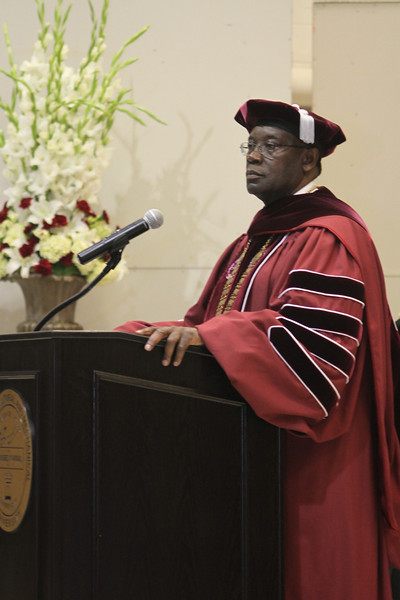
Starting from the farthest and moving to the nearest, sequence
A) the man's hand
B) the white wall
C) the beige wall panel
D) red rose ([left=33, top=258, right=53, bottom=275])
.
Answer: the beige wall panel
the white wall
red rose ([left=33, top=258, right=53, bottom=275])
the man's hand

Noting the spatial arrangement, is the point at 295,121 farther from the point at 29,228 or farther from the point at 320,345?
the point at 29,228

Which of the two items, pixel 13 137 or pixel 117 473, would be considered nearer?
pixel 117 473

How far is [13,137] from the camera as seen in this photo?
3.57 meters

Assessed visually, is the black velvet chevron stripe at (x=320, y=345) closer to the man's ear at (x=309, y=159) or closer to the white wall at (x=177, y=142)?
the man's ear at (x=309, y=159)

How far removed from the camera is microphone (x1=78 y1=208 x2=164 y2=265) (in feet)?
6.76

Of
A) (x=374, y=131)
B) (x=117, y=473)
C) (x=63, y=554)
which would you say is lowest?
(x=63, y=554)

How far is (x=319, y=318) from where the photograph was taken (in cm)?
222

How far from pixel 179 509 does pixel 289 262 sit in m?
0.85

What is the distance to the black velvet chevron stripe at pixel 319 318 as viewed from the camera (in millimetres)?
2209

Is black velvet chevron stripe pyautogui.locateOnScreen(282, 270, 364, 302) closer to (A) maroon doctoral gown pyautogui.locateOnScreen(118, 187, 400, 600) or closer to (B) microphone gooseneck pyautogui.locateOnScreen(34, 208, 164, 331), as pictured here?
(A) maroon doctoral gown pyautogui.locateOnScreen(118, 187, 400, 600)

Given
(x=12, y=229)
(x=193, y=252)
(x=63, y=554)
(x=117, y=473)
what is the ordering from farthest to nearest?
1. (x=193, y=252)
2. (x=12, y=229)
3. (x=117, y=473)
4. (x=63, y=554)

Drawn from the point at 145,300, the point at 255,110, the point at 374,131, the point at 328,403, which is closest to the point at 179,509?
the point at 328,403

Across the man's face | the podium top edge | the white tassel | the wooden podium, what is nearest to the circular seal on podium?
the wooden podium

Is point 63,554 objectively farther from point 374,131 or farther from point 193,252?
point 374,131
